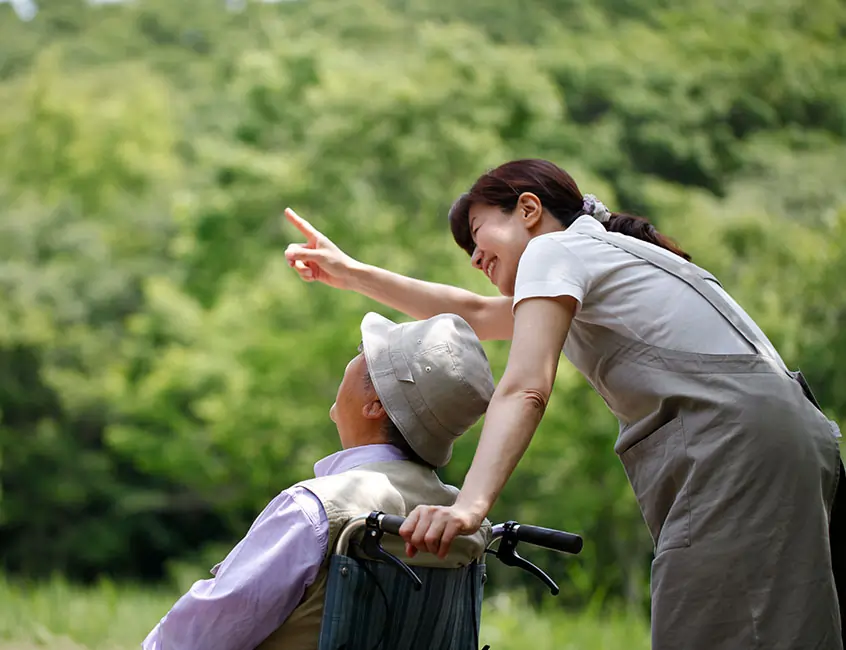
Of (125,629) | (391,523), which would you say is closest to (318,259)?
(391,523)

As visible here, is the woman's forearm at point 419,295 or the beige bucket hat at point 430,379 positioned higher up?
the beige bucket hat at point 430,379

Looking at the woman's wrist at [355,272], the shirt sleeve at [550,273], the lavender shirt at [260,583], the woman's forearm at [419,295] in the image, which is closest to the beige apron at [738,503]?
the shirt sleeve at [550,273]

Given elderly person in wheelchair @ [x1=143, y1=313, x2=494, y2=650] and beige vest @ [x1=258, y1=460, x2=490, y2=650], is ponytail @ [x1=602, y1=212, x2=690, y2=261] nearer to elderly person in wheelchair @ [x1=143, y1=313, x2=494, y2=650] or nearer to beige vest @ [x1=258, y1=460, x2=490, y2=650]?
elderly person in wheelchair @ [x1=143, y1=313, x2=494, y2=650]

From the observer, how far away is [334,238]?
12820mm

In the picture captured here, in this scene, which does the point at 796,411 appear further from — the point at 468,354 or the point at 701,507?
the point at 468,354

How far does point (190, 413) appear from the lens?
1414 cm

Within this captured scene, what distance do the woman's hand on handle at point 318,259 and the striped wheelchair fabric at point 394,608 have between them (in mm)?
802

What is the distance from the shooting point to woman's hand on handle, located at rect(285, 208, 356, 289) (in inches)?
91.6

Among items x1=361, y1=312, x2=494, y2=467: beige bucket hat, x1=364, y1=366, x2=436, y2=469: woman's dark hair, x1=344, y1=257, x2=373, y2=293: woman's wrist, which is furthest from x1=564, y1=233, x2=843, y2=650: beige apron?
x1=344, y1=257, x2=373, y2=293: woman's wrist

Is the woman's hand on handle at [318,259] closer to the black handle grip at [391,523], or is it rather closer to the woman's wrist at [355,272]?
the woman's wrist at [355,272]

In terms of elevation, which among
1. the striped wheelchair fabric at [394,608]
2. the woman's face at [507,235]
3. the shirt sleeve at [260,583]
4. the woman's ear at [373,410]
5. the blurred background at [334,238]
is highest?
the woman's face at [507,235]

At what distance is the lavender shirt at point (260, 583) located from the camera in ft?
5.05

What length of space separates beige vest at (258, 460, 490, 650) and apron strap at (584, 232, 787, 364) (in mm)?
476

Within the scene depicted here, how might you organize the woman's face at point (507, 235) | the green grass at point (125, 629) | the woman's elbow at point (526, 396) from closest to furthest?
the woman's elbow at point (526, 396)
the woman's face at point (507, 235)
the green grass at point (125, 629)
